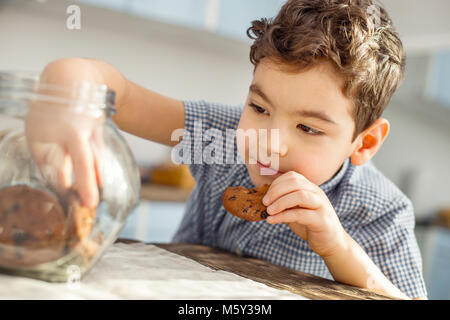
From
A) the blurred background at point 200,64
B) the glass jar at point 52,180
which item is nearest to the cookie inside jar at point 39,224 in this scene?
the glass jar at point 52,180

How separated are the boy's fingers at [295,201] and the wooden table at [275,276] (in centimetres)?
9

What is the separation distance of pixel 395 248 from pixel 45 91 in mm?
740

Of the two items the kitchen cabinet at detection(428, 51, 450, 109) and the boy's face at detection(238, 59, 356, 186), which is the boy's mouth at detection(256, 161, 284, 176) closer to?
the boy's face at detection(238, 59, 356, 186)

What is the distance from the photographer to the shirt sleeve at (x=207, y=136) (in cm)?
100

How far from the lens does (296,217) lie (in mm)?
631

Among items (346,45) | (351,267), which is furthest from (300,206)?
(346,45)

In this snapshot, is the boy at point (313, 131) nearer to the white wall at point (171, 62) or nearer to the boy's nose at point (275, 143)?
the boy's nose at point (275, 143)

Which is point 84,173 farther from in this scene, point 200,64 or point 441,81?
point 441,81

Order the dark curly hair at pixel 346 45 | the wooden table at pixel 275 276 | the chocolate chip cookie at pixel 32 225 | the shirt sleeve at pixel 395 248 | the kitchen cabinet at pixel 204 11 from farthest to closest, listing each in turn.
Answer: the kitchen cabinet at pixel 204 11 → the shirt sleeve at pixel 395 248 → the dark curly hair at pixel 346 45 → the wooden table at pixel 275 276 → the chocolate chip cookie at pixel 32 225

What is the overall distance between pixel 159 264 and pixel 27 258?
0.17 metres

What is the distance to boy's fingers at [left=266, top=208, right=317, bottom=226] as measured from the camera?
622 mm

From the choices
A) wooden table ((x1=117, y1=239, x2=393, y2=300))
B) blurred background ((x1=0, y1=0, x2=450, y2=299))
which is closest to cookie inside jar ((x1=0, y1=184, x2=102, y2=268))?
wooden table ((x1=117, y1=239, x2=393, y2=300))

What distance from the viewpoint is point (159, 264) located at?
521 mm
